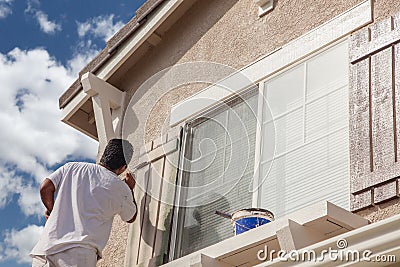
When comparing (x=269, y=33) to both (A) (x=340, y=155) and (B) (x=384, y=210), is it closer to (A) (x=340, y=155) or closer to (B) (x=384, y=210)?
(A) (x=340, y=155)

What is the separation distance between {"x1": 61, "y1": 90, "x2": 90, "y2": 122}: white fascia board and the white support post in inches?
7.0

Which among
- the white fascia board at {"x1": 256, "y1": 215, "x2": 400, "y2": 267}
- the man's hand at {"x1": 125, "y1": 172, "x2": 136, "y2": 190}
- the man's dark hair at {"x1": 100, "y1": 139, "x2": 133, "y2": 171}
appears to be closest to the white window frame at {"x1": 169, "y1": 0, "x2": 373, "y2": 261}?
the man's hand at {"x1": 125, "y1": 172, "x2": 136, "y2": 190}

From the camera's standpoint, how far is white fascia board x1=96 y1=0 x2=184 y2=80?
6.52 meters

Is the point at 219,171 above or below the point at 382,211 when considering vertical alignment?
above

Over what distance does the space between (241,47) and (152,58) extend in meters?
1.04

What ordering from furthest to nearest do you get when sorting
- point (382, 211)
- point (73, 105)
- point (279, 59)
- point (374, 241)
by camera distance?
point (73, 105)
point (279, 59)
point (382, 211)
point (374, 241)

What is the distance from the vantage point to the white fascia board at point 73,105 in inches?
269

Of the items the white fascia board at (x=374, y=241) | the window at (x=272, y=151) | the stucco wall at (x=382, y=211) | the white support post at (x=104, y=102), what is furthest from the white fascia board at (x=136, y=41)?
the white fascia board at (x=374, y=241)

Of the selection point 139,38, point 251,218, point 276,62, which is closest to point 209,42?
point 139,38

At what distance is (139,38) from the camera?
6609mm

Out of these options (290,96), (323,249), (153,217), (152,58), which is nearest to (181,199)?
(153,217)

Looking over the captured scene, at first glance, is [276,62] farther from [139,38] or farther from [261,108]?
[139,38]

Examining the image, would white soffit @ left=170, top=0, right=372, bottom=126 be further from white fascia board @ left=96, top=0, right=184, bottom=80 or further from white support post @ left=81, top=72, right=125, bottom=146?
white fascia board @ left=96, top=0, right=184, bottom=80

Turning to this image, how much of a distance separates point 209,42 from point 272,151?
1.38 metres
